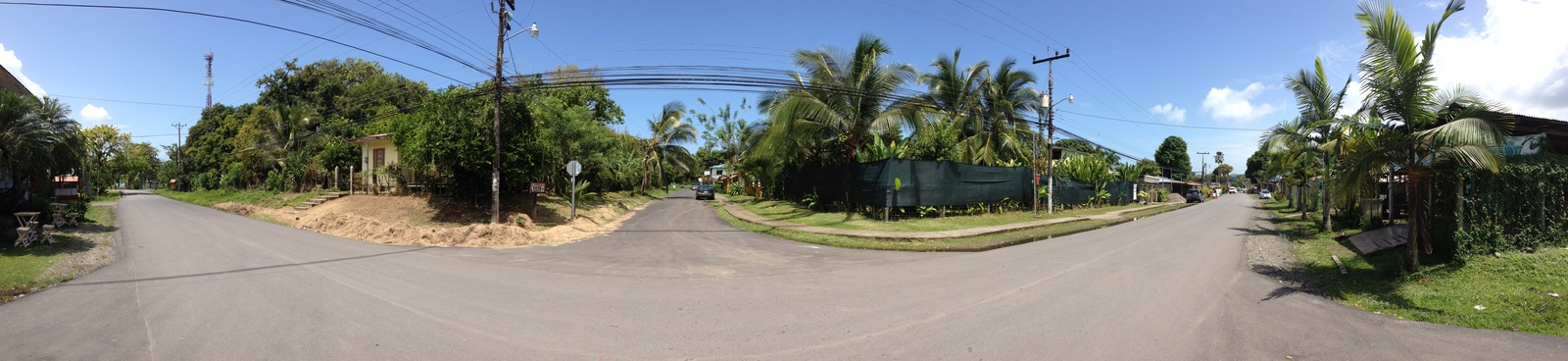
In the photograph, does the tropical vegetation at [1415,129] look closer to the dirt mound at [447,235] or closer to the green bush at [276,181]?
the dirt mound at [447,235]

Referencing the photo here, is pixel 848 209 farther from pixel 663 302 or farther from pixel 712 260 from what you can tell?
pixel 663 302

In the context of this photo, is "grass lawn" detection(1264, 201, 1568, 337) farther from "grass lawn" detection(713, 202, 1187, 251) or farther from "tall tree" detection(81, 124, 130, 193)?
"tall tree" detection(81, 124, 130, 193)

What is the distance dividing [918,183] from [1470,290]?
1189cm

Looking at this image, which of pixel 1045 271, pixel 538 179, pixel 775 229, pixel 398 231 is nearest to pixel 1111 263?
pixel 1045 271

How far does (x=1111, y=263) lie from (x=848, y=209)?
10631 mm

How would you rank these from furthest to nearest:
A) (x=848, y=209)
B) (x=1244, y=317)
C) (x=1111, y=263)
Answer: (x=848, y=209)
(x=1111, y=263)
(x=1244, y=317)

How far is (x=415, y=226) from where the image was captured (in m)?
14.9

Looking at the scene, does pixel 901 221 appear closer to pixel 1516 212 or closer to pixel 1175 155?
pixel 1516 212

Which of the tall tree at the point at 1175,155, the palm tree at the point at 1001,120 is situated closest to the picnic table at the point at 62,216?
the palm tree at the point at 1001,120

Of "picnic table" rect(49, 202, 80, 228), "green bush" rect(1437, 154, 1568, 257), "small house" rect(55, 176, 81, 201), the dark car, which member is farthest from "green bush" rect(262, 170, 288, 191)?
the dark car

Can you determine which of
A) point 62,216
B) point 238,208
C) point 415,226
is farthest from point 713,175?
point 62,216

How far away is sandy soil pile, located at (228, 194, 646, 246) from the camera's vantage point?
1230 centimetres

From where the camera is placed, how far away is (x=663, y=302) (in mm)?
5953

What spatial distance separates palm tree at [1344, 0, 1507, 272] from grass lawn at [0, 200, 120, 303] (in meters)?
15.5
